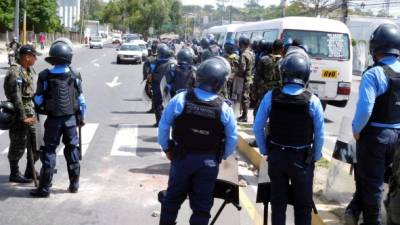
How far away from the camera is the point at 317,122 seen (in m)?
4.58

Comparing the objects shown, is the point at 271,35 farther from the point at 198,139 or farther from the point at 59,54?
the point at 198,139

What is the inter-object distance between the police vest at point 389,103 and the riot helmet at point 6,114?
13.4 feet

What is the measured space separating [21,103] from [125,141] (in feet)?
12.1

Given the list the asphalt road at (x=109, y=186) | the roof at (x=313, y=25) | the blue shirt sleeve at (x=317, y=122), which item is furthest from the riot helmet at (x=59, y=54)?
the roof at (x=313, y=25)

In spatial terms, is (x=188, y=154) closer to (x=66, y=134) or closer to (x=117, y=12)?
(x=66, y=134)

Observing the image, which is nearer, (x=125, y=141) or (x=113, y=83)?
(x=125, y=141)

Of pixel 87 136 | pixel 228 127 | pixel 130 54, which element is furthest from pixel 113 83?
pixel 228 127

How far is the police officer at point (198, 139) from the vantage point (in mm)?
4465

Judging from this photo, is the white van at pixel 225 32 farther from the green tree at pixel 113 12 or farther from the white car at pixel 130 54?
the green tree at pixel 113 12

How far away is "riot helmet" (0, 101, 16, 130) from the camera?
21.8 ft

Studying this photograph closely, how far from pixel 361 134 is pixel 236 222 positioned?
1.69 meters

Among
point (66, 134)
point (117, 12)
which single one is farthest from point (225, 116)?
point (117, 12)

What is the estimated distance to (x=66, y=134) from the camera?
656 cm

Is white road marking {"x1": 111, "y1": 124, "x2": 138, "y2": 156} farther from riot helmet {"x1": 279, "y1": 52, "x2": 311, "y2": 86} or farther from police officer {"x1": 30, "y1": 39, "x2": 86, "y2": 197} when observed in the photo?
riot helmet {"x1": 279, "y1": 52, "x2": 311, "y2": 86}
